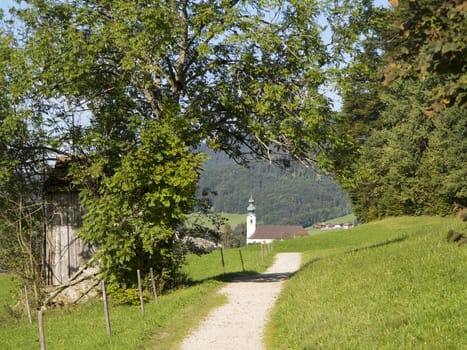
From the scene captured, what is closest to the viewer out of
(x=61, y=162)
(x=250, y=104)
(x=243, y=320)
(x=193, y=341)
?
(x=193, y=341)

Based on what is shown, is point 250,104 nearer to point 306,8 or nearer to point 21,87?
point 306,8

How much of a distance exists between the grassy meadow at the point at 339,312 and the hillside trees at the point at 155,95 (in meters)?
3.03

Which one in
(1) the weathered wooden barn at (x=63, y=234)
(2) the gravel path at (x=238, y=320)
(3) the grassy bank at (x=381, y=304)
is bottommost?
(2) the gravel path at (x=238, y=320)

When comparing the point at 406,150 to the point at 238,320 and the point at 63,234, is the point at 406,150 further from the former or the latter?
the point at 238,320

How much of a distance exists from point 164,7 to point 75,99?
16.2 ft

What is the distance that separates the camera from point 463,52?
14.7 feet

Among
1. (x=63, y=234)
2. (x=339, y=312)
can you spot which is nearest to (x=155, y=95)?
(x=63, y=234)

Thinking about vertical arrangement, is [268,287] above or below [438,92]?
below

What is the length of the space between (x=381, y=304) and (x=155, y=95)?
12.9 meters

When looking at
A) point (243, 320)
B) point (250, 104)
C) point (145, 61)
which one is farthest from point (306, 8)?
point (243, 320)

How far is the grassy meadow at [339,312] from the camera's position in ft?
37.7

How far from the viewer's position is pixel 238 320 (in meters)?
16.9

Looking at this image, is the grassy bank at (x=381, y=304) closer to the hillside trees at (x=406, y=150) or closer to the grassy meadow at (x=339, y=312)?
the grassy meadow at (x=339, y=312)

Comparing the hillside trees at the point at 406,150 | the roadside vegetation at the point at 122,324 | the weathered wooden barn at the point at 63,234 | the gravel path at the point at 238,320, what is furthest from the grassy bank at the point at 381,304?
the hillside trees at the point at 406,150
